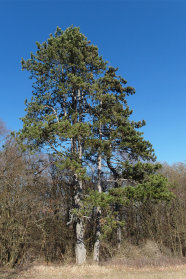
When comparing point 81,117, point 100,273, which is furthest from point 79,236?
point 81,117

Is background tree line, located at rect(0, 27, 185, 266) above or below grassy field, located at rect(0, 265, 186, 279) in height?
above

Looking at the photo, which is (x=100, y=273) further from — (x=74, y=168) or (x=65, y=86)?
(x=65, y=86)

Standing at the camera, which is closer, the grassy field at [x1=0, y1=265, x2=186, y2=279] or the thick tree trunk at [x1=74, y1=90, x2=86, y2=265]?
the grassy field at [x1=0, y1=265, x2=186, y2=279]

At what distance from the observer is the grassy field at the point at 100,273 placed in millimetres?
9524

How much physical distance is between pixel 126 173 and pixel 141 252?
5065 mm

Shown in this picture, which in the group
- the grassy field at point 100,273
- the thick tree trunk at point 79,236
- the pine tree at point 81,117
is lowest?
the grassy field at point 100,273

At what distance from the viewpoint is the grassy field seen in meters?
9.52

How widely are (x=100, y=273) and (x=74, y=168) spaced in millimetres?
4796

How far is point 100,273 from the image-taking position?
408 inches

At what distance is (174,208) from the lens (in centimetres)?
1739

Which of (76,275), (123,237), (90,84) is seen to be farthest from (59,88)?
(123,237)

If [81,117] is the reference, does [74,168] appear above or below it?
below

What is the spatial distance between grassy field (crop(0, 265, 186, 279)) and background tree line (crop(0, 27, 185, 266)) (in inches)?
60.9

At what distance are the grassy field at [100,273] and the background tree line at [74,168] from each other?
1547 mm
